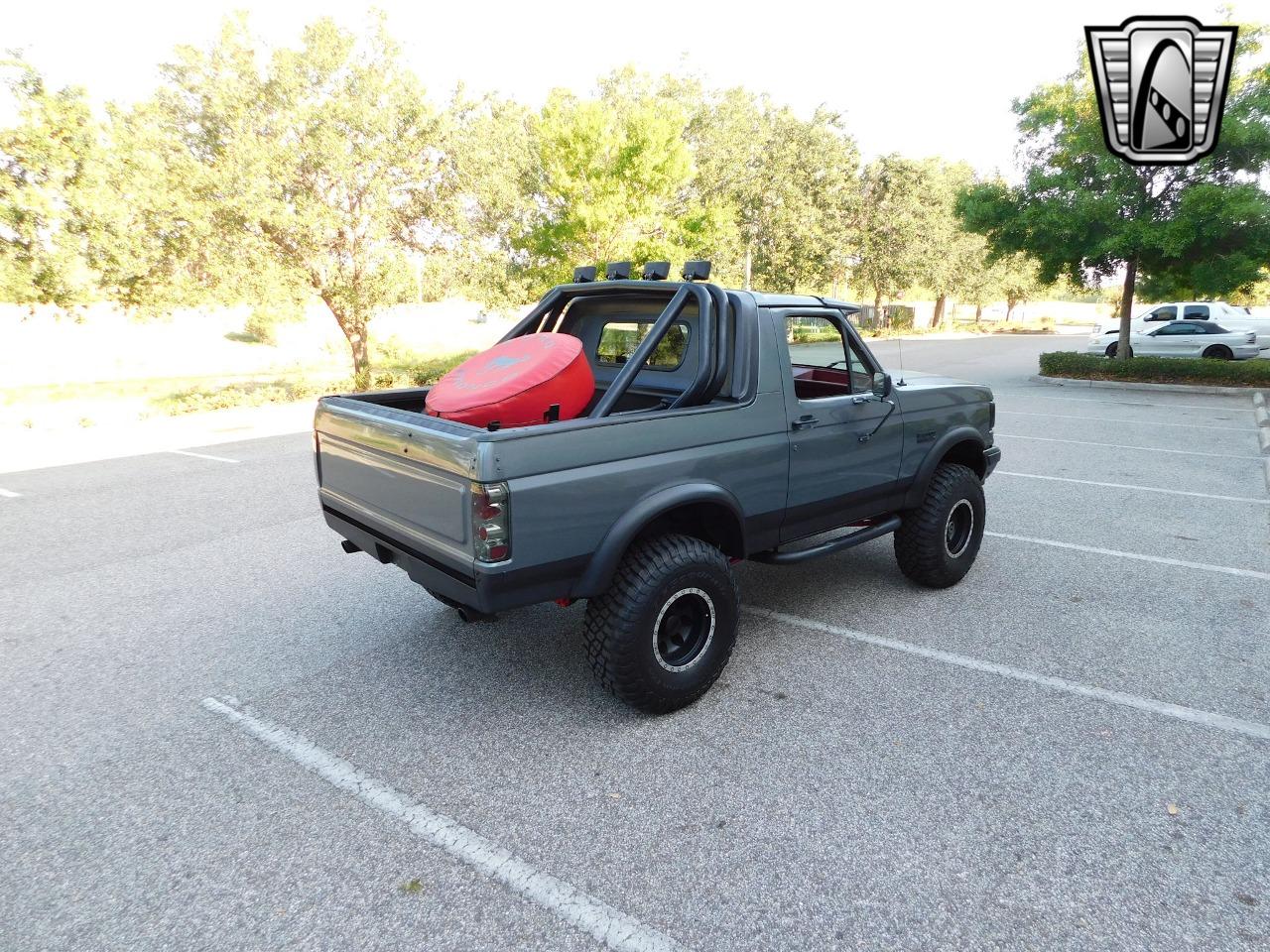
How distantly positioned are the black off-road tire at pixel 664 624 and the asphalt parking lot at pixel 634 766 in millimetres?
206

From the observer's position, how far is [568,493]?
3045 millimetres

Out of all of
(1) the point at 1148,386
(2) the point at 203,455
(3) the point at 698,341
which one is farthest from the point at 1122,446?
(2) the point at 203,455

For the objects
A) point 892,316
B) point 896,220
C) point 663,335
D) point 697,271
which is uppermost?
point 896,220

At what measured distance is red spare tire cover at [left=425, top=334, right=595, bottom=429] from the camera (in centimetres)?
351

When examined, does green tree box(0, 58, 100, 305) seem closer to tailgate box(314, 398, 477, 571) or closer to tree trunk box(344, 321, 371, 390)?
tree trunk box(344, 321, 371, 390)

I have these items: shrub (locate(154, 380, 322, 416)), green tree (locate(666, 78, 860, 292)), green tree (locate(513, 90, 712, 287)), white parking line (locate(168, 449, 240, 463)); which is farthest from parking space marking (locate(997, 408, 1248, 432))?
green tree (locate(666, 78, 860, 292))

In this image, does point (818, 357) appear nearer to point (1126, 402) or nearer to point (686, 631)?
point (686, 631)

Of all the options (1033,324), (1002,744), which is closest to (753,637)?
(1002,744)

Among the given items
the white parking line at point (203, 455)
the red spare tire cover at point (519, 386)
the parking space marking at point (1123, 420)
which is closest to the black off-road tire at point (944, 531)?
the red spare tire cover at point (519, 386)

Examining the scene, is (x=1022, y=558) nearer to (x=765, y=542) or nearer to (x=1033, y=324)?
(x=765, y=542)

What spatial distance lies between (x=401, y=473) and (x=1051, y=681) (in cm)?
339

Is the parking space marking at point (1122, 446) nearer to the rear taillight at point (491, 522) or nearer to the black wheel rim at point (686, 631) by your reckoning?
the black wheel rim at point (686, 631)

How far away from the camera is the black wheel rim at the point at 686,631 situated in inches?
140

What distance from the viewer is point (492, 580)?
2.93 meters
